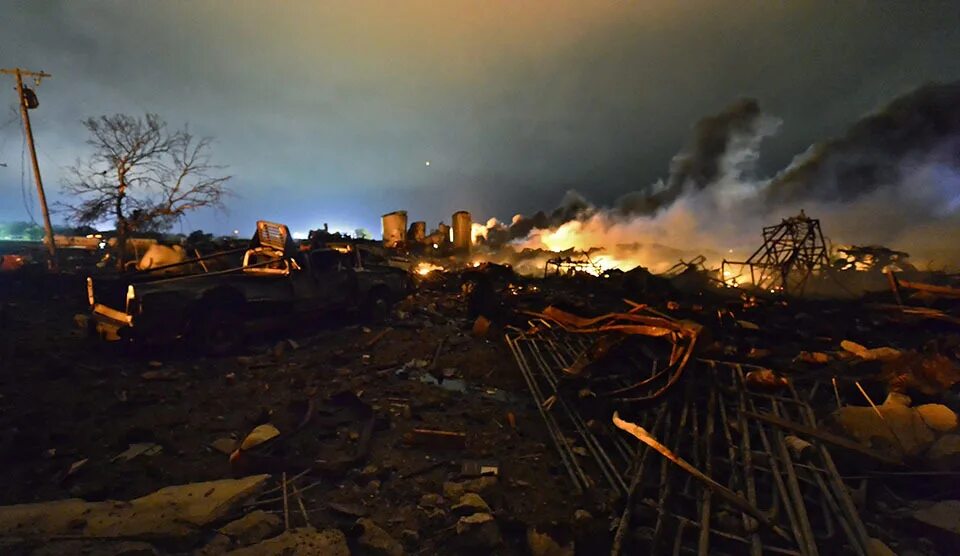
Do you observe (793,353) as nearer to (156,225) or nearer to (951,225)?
(156,225)

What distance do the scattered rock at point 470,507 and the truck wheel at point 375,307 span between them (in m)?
7.59

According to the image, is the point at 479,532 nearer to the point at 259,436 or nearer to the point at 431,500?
the point at 431,500

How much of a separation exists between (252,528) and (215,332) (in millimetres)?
5495

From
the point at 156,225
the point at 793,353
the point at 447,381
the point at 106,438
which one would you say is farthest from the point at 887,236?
the point at 156,225

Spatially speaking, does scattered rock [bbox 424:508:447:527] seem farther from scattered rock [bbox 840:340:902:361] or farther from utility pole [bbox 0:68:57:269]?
utility pole [bbox 0:68:57:269]

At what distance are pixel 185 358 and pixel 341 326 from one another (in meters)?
3.42

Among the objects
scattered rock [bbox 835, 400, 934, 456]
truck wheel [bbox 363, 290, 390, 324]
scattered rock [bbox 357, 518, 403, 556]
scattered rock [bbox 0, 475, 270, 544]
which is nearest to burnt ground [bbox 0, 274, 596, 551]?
scattered rock [bbox 357, 518, 403, 556]

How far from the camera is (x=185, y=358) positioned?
6.97 metres

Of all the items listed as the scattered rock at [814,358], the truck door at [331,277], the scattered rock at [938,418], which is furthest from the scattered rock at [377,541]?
the scattered rock at [814,358]

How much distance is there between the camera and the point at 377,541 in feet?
9.77

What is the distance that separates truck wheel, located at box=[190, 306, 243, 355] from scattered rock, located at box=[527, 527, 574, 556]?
21.5ft

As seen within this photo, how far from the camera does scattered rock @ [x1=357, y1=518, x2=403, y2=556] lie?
9.54ft

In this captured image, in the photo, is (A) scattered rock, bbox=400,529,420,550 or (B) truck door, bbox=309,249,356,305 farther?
(B) truck door, bbox=309,249,356,305

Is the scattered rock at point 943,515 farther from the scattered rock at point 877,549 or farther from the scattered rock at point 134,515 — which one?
the scattered rock at point 134,515
